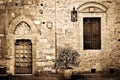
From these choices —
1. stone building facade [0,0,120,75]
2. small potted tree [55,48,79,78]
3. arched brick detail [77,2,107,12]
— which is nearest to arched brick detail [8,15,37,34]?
stone building facade [0,0,120,75]

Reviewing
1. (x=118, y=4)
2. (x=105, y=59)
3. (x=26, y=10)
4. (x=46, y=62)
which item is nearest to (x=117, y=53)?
(x=105, y=59)

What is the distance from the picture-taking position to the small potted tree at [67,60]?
1289cm

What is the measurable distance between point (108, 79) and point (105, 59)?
4.82 feet

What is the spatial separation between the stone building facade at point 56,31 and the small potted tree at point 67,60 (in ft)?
2.30

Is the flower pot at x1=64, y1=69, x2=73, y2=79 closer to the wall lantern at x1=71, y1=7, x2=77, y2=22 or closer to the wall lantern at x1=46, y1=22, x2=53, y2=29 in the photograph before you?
the wall lantern at x1=46, y1=22, x2=53, y2=29

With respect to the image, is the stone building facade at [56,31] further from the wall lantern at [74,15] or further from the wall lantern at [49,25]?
the wall lantern at [74,15]

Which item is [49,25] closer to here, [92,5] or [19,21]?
[19,21]

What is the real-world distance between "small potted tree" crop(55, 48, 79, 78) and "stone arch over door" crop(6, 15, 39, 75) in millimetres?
1567

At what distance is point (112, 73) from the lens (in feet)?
45.3

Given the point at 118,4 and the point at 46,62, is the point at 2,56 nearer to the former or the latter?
the point at 46,62

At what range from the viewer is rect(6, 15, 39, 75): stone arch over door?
13914mm

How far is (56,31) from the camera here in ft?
45.6

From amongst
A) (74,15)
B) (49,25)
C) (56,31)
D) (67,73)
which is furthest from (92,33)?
(67,73)

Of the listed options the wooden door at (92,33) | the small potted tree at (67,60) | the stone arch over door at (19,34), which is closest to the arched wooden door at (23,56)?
the stone arch over door at (19,34)
